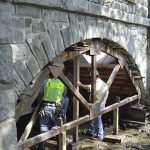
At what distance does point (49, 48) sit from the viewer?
471cm

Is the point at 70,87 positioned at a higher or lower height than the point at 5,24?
lower

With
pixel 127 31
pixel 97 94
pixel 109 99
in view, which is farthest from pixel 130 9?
pixel 109 99

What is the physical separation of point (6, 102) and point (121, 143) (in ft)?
14.3

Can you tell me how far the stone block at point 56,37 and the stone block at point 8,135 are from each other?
1.70 meters

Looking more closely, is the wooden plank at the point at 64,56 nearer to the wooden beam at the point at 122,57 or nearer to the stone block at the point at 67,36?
the stone block at the point at 67,36

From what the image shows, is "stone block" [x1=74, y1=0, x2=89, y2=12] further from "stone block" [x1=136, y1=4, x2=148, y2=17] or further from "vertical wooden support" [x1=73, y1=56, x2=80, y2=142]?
"stone block" [x1=136, y1=4, x2=148, y2=17]

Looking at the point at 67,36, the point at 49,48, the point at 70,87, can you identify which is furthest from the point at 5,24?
the point at 70,87

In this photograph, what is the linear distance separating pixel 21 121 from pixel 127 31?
10.2 feet

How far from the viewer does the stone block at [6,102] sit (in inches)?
126

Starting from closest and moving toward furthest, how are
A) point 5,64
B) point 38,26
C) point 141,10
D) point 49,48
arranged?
point 5,64 → point 38,26 → point 49,48 → point 141,10

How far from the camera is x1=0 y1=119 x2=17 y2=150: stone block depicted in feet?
10.5

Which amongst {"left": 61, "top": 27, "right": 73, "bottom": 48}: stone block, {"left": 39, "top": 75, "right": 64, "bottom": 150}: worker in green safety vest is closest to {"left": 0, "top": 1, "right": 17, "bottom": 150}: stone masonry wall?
{"left": 61, "top": 27, "right": 73, "bottom": 48}: stone block

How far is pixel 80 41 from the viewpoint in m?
5.51

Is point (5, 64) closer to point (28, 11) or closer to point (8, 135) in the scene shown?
point (8, 135)
